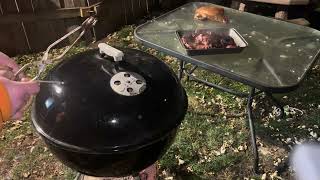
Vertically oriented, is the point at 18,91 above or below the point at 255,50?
above

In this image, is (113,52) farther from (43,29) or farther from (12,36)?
(12,36)

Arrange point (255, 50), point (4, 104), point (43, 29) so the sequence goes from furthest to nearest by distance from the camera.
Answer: point (43, 29)
point (255, 50)
point (4, 104)

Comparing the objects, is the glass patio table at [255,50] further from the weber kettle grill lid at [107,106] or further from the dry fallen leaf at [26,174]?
the dry fallen leaf at [26,174]

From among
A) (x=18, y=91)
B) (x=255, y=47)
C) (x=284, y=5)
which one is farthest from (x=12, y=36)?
(x=284, y=5)

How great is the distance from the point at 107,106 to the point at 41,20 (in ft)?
13.2

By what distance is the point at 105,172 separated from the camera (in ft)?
7.43

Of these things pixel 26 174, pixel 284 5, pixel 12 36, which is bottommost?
pixel 26 174

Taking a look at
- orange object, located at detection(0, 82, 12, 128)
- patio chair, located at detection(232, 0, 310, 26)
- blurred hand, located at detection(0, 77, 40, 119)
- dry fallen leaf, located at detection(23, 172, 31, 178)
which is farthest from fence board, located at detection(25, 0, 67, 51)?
orange object, located at detection(0, 82, 12, 128)

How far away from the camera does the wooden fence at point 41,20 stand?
5.38 meters

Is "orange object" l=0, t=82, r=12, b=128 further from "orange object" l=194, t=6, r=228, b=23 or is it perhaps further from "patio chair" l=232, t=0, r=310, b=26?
"patio chair" l=232, t=0, r=310, b=26

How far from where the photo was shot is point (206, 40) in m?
3.42

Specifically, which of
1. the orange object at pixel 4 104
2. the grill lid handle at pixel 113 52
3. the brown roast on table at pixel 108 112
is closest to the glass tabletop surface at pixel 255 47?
the brown roast on table at pixel 108 112

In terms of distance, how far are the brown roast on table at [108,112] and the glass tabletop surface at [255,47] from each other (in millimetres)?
955

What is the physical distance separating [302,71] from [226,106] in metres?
1.49
